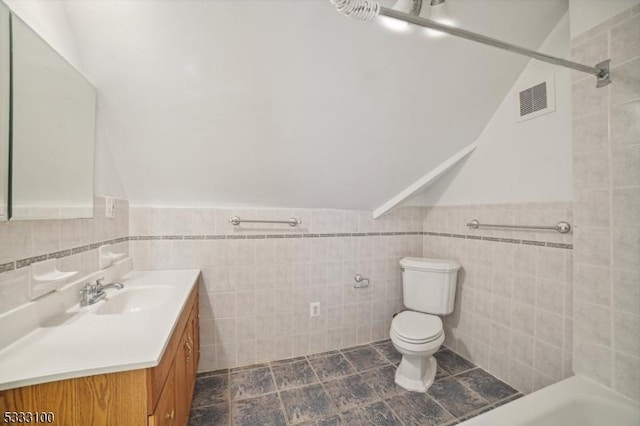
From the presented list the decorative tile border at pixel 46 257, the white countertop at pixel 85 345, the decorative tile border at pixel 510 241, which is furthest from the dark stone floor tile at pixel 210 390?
the decorative tile border at pixel 510 241

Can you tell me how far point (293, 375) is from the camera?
1.97m

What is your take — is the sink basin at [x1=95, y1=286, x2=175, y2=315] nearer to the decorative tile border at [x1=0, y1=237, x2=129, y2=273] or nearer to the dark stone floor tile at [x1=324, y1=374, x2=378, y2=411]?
the decorative tile border at [x1=0, y1=237, x2=129, y2=273]

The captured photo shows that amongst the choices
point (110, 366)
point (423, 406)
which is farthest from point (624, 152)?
point (110, 366)

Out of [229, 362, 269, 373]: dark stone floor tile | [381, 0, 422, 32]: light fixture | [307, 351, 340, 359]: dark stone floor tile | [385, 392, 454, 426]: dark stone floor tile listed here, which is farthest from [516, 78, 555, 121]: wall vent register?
[229, 362, 269, 373]: dark stone floor tile

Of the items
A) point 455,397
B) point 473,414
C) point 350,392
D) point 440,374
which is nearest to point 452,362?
point 440,374

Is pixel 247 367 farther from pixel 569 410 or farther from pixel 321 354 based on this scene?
pixel 569 410

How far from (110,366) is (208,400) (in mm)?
1274

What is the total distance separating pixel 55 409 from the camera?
71 cm

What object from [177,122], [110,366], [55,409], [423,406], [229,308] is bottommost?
[423,406]

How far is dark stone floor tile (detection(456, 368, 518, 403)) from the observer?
1748 millimetres

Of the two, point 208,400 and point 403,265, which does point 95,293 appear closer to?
point 208,400

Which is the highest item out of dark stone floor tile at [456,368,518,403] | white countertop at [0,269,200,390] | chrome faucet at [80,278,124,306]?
chrome faucet at [80,278,124,306]

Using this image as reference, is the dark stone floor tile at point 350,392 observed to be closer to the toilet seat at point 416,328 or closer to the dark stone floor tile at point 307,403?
the dark stone floor tile at point 307,403

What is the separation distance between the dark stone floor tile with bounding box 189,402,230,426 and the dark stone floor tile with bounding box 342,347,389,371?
1.00 meters
